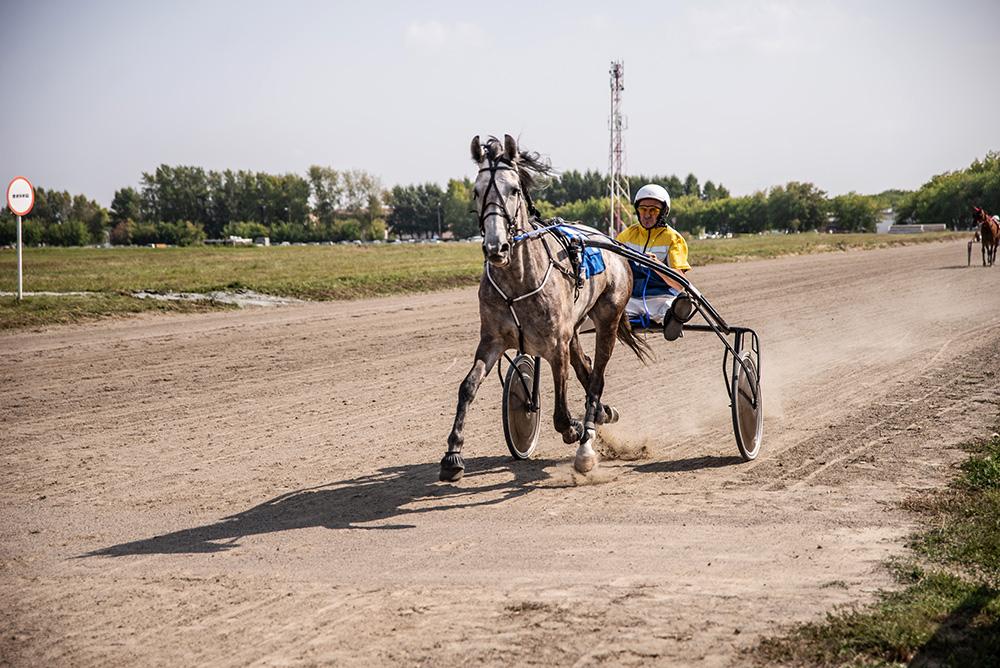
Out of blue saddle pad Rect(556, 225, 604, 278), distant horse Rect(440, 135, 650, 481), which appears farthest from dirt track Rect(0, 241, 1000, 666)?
blue saddle pad Rect(556, 225, 604, 278)

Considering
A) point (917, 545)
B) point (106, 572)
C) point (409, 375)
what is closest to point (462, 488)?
point (106, 572)

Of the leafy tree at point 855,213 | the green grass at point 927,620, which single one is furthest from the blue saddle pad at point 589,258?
the leafy tree at point 855,213

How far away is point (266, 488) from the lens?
6.15m

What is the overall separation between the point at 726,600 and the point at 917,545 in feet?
4.17

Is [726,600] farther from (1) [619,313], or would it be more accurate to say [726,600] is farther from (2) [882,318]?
(2) [882,318]

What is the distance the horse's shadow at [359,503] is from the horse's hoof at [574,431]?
339 millimetres

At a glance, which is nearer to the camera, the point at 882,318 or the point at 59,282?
the point at 882,318

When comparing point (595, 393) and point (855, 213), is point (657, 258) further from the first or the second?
point (855, 213)

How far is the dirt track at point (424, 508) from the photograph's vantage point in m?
3.81

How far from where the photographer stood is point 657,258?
7.38m

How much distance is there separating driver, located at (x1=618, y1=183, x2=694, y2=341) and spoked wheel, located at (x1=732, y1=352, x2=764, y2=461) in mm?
595

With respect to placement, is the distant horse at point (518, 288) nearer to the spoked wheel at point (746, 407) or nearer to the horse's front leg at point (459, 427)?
the horse's front leg at point (459, 427)

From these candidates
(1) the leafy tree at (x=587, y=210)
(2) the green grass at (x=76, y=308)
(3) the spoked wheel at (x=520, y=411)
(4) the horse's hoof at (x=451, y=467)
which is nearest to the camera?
(4) the horse's hoof at (x=451, y=467)

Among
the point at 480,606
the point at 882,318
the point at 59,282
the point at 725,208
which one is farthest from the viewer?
the point at 725,208
